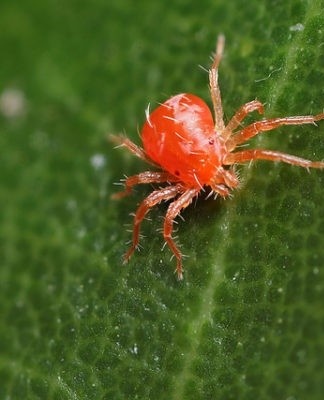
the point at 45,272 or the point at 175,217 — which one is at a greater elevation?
the point at 175,217

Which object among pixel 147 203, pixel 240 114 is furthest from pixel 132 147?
pixel 240 114

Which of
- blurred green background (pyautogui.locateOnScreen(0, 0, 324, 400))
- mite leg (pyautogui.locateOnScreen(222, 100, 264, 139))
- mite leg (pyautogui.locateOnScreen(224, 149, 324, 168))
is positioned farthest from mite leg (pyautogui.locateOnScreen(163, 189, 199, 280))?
mite leg (pyautogui.locateOnScreen(222, 100, 264, 139))

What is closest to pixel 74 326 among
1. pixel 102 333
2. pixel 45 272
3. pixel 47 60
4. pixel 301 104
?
pixel 102 333

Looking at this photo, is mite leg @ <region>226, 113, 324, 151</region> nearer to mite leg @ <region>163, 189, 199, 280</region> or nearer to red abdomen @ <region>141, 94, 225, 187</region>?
red abdomen @ <region>141, 94, 225, 187</region>

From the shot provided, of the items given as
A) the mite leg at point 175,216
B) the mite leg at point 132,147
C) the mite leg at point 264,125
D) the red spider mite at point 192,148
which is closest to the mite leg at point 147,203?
the red spider mite at point 192,148

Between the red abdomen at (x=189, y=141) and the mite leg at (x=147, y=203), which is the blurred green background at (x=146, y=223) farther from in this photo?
the red abdomen at (x=189, y=141)

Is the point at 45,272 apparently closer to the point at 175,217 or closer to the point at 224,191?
the point at 175,217

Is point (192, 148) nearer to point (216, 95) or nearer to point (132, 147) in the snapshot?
point (216, 95)
